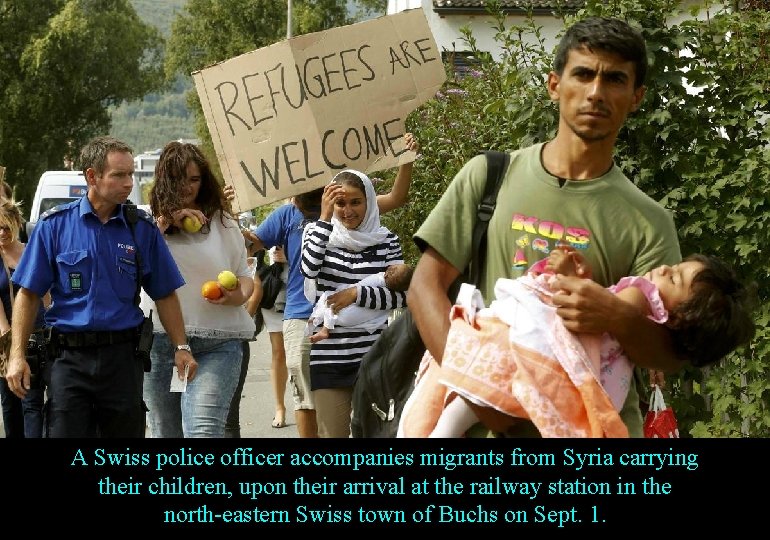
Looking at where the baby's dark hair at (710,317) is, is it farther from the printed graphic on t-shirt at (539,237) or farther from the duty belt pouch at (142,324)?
the duty belt pouch at (142,324)

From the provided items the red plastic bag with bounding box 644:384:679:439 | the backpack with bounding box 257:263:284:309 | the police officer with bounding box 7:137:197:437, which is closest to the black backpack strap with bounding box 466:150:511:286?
the red plastic bag with bounding box 644:384:679:439

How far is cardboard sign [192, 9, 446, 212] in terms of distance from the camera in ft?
25.2

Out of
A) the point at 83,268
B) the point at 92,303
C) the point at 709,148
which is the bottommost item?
the point at 92,303

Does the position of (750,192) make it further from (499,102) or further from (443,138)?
(443,138)

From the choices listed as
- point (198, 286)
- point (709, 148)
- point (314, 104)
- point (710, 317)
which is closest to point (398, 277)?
point (198, 286)

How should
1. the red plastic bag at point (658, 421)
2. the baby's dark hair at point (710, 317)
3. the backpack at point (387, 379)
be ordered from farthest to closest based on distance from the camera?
the backpack at point (387, 379)
the red plastic bag at point (658, 421)
the baby's dark hair at point (710, 317)

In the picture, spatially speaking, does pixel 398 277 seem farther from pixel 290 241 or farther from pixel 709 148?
pixel 290 241

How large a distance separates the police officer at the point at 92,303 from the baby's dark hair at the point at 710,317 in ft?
10.3

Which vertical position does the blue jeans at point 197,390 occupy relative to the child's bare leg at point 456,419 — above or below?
below

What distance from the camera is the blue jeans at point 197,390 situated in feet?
20.6

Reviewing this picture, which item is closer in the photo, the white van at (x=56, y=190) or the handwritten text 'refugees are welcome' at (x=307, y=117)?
the handwritten text 'refugees are welcome' at (x=307, y=117)

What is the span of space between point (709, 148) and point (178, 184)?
2.53 meters

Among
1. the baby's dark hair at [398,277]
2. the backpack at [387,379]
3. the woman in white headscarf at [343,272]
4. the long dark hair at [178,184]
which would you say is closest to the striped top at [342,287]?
the woman in white headscarf at [343,272]

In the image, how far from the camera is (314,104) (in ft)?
25.8
